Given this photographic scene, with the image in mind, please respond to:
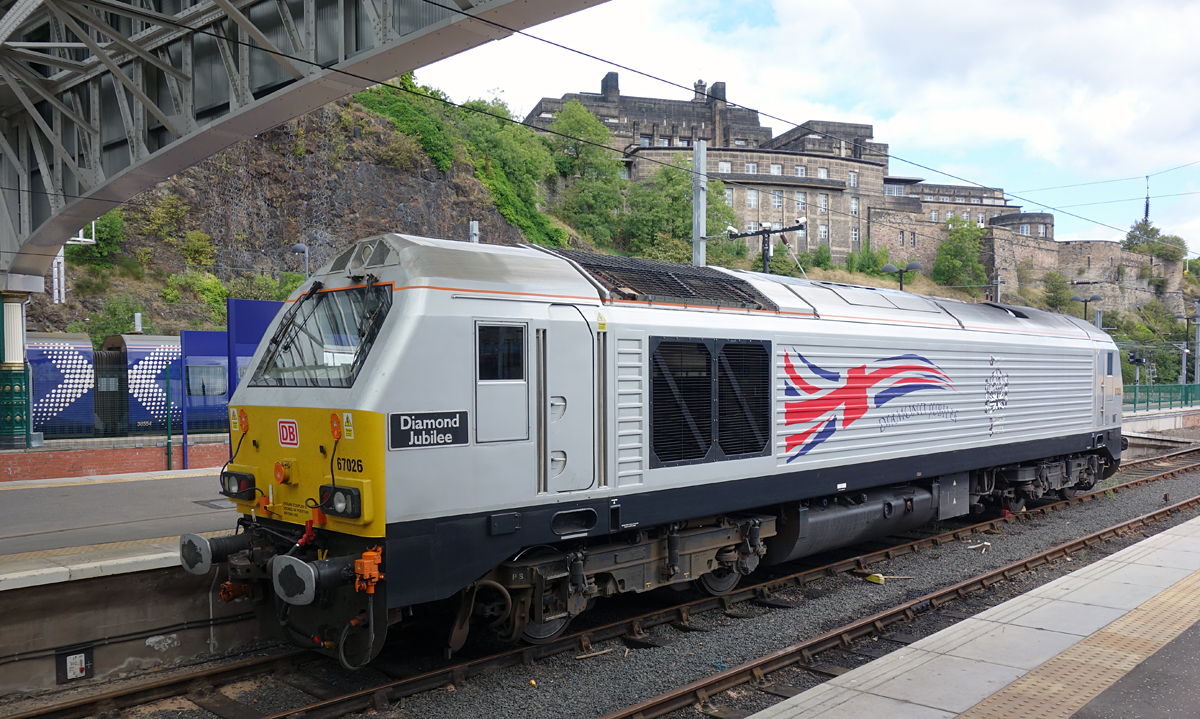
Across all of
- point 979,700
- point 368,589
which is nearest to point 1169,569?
point 979,700

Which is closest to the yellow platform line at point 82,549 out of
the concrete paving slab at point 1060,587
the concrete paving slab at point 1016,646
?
the concrete paving slab at point 1016,646

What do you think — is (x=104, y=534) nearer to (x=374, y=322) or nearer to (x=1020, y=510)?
(x=374, y=322)

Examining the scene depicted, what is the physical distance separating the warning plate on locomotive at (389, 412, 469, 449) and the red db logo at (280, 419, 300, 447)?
1148 mm

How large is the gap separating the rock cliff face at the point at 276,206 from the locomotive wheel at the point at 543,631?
27269 mm

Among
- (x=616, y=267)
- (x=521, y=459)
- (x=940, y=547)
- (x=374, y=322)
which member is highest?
(x=616, y=267)

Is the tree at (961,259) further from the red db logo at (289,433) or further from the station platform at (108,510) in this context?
the red db logo at (289,433)

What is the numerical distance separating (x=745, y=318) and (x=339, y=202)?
33.2 m

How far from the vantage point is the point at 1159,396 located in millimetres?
38594

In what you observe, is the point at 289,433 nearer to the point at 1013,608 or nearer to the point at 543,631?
the point at 543,631

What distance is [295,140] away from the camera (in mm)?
36938

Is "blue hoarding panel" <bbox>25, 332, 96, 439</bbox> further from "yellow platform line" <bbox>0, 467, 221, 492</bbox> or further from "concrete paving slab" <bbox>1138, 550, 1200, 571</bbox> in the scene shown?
"concrete paving slab" <bbox>1138, 550, 1200, 571</bbox>

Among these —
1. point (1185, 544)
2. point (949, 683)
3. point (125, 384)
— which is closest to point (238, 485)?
point (949, 683)

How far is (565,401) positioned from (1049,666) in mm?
4757

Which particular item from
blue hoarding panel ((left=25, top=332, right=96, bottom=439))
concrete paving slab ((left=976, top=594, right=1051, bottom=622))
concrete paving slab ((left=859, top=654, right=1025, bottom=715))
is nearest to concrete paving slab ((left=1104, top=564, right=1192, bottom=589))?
concrete paving slab ((left=976, top=594, right=1051, bottom=622))
